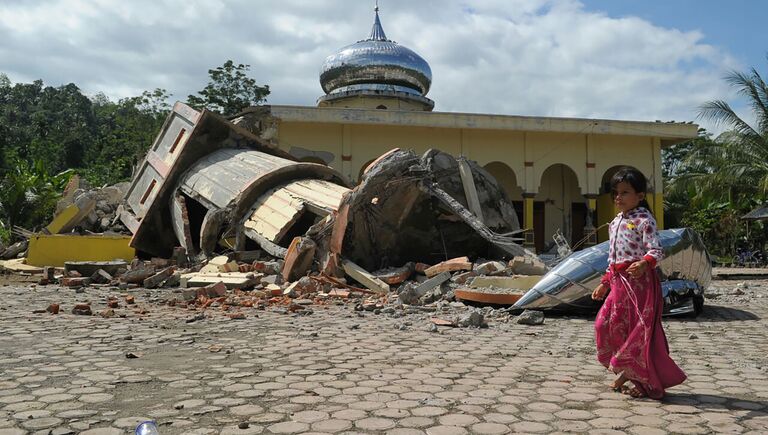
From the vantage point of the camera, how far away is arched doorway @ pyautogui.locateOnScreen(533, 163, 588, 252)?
20.0 m

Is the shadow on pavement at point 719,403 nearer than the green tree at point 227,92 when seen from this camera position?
Yes

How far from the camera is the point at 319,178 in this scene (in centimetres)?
1148

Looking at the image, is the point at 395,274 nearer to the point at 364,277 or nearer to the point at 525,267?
the point at 364,277

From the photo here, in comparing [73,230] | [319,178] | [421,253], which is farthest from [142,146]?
[421,253]

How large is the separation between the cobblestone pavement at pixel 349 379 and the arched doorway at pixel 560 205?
14625 millimetres

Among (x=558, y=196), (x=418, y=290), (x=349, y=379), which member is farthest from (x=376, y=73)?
(x=349, y=379)

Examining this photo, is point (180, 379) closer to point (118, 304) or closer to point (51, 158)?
point (118, 304)

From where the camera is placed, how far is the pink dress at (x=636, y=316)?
299 centimetres

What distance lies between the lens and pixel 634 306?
314 centimetres

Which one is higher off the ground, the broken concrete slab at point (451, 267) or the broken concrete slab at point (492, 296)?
the broken concrete slab at point (451, 267)

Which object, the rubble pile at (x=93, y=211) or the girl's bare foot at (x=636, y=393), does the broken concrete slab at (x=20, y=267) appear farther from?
the girl's bare foot at (x=636, y=393)

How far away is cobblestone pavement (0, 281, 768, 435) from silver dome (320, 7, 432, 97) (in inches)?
674

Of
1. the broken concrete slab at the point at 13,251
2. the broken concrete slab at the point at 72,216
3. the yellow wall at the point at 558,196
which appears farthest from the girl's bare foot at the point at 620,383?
the yellow wall at the point at 558,196

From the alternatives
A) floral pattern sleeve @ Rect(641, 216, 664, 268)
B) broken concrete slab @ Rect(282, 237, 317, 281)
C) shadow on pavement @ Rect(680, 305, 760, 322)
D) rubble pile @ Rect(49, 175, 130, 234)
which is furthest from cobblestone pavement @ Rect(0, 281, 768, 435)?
rubble pile @ Rect(49, 175, 130, 234)
